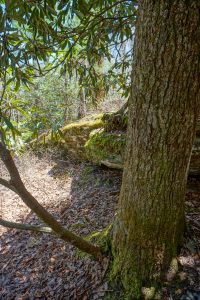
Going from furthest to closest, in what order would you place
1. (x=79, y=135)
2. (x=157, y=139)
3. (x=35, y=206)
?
(x=79, y=135) < (x=35, y=206) < (x=157, y=139)

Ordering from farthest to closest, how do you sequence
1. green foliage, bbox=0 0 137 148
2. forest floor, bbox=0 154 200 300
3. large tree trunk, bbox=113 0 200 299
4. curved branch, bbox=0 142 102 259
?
forest floor, bbox=0 154 200 300 < green foliage, bbox=0 0 137 148 < curved branch, bbox=0 142 102 259 < large tree trunk, bbox=113 0 200 299

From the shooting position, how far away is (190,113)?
1663mm

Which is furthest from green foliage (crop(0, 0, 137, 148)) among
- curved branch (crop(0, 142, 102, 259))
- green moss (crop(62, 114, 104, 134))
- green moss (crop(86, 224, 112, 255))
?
green moss (crop(62, 114, 104, 134))

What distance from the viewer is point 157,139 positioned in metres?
1.72

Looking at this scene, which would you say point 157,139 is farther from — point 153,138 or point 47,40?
point 47,40

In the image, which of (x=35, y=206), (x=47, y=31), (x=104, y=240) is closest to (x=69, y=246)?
(x=104, y=240)

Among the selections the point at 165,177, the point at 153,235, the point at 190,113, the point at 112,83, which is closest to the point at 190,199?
the point at 153,235

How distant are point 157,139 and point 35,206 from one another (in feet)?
3.76

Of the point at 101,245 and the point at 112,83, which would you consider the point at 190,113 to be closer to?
the point at 101,245

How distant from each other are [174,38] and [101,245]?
209 centimetres

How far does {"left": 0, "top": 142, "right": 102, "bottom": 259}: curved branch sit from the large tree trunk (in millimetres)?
297

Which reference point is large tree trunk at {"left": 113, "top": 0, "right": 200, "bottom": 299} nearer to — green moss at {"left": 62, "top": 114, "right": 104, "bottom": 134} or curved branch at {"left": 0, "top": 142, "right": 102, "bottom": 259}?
curved branch at {"left": 0, "top": 142, "right": 102, "bottom": 259}

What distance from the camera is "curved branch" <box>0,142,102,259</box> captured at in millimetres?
1599

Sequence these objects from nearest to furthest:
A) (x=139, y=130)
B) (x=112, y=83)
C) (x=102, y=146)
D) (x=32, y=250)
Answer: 1. (x=139, y=130)
2. (x=32, y=250)
3. (x=112, y=83)
4. (x=102, y=146)
